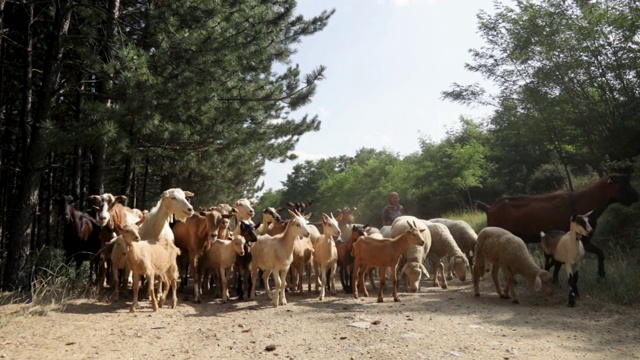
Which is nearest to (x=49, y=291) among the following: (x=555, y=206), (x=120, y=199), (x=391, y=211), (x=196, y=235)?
(x=120, y=199)

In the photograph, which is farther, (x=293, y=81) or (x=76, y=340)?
(x=293, y=81)

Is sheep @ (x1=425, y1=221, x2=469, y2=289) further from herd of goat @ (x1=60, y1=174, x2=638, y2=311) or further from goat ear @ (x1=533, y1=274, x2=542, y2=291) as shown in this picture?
goat ear @ (x1=533, y1=274, x2=542, y2=291)

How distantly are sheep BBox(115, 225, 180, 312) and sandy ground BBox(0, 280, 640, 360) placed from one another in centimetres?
38

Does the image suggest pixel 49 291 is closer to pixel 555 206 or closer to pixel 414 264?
pixel 414 264

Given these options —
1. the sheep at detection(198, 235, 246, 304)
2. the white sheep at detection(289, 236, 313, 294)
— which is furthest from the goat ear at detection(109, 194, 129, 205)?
the white sheep at detection(289, 236, 313, 294)

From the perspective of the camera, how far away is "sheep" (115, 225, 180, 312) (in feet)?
24.4

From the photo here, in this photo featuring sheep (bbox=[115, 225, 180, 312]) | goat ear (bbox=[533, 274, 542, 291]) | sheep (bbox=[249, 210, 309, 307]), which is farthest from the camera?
sheep (bbox=[249, 210, 309, 307])

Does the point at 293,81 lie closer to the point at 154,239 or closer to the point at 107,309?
the point at 154,239

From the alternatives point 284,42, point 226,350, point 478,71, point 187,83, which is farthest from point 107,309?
point 478,71

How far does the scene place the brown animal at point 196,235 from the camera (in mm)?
9008

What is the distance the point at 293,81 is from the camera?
533 inches

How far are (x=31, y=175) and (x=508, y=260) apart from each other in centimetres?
918

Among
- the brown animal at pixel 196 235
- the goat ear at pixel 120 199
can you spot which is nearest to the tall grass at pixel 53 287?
the goat ear at pixel 120 199

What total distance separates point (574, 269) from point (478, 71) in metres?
8.81
